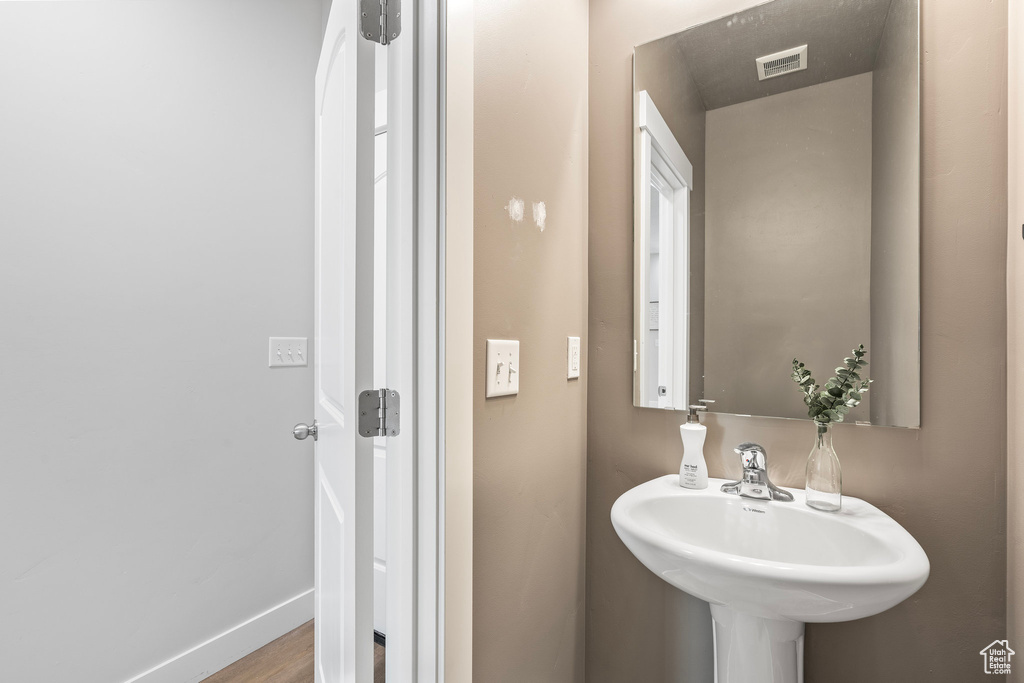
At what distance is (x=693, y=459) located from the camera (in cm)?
108

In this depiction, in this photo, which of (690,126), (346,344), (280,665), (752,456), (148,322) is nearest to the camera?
(346,344)

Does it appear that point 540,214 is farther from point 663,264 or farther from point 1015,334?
point 1015,334

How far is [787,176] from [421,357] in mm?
930

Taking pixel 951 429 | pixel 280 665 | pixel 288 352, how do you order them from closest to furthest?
1. pixel 951 429
2. pixel 280 665
3. pixel 288 352

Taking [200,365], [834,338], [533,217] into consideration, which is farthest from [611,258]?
[200,365]

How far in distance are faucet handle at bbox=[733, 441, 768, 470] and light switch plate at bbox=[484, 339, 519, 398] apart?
520mm

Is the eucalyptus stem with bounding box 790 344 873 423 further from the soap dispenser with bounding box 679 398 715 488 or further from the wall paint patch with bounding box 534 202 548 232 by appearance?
the wall paint patch with bounding box 534 202 548 232

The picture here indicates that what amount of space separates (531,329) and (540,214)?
0.85ft

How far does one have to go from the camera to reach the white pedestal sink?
2.22 feet

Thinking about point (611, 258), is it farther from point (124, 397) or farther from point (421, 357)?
point (124, 397)

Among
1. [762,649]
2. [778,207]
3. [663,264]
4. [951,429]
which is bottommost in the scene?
[762,649]

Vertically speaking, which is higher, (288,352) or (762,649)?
(288,352)

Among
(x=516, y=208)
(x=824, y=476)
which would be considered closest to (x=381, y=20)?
(x=516, y=208)

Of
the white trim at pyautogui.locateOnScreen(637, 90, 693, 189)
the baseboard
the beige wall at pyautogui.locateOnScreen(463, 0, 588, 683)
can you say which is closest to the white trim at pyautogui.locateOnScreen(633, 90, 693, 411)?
the white trim at pyautogui.locateOnScreen(637, 90, 693, 189)
